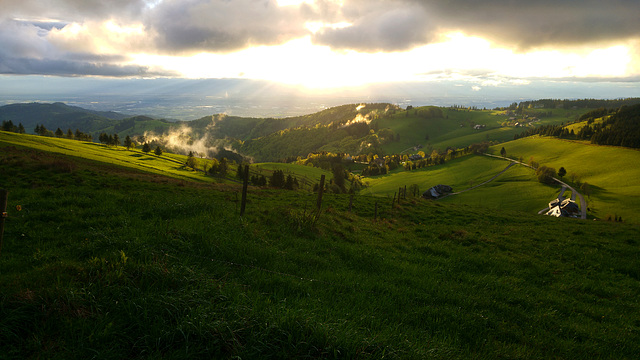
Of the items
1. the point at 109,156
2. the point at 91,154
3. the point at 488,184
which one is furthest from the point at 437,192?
the point at 91,154

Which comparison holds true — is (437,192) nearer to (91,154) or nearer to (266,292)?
(266,292)

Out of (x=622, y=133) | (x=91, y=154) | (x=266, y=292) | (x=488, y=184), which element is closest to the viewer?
(x=266, y=292)

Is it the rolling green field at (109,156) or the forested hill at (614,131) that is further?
the forested hill at (614,131)

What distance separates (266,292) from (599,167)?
14305 cm

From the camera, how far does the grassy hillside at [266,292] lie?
3785mm

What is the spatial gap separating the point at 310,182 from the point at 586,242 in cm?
10689

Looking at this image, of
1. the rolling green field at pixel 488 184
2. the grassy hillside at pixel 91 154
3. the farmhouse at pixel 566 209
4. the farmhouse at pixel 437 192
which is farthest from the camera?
the farmhouse at pixel 437 192

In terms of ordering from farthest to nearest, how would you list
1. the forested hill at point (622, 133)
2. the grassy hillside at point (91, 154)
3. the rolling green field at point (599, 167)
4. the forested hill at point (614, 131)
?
the forested hill at point (614, 131) → the forested hill at point (622, 133) → the rolling green field at point (599, 167) → the grassy hillside at point (91, 154)

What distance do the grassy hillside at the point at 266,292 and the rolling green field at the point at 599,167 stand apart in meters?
75.3

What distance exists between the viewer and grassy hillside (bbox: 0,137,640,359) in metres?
3.79

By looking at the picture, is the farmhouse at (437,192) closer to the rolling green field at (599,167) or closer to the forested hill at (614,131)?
the rolling green field at (599,167)

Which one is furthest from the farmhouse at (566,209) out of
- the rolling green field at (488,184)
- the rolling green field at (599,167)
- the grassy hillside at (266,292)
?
the grassy hillside at (266,292)

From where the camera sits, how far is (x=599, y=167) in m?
100

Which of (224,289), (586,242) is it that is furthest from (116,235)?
(586,242)
